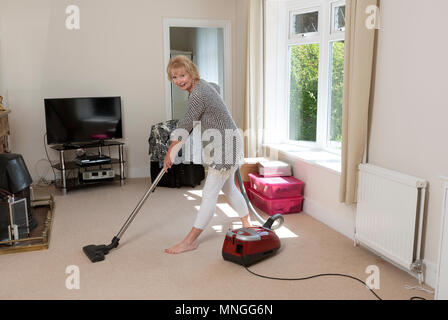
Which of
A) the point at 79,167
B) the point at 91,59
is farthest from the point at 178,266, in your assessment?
the point at 91,59

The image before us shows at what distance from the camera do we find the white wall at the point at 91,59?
4.77 m

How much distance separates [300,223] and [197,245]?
0.97 metres

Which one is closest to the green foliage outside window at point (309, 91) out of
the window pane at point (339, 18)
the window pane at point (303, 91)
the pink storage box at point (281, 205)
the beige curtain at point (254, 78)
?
the window pane at point (303, 91)

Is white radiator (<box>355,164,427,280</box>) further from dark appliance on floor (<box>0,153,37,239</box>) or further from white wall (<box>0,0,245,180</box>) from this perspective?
white wall (<box>0,0,245,180</box>)

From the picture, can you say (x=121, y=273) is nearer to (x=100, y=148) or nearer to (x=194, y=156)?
(x=194, y=156)

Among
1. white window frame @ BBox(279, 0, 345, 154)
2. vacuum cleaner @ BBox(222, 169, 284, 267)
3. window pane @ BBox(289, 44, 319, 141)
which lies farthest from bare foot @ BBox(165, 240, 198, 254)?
window pane @ BBox(289, 44, 319, 141)

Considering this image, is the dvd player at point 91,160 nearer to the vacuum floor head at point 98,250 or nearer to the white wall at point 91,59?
the white wall at point 91,59

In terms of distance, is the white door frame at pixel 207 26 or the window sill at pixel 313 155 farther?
the white door frame at pixel 207 26

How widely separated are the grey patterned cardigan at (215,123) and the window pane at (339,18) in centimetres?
159

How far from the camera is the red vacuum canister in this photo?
2.66 m

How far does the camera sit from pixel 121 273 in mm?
2627

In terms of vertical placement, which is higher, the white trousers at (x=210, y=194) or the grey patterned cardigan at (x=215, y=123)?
the grey patterned cardigan at (x=215, y=123)

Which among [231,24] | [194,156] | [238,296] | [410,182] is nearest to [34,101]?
[194,156]

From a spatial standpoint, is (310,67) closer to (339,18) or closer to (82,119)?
(339,18)
